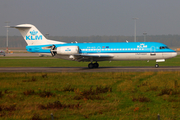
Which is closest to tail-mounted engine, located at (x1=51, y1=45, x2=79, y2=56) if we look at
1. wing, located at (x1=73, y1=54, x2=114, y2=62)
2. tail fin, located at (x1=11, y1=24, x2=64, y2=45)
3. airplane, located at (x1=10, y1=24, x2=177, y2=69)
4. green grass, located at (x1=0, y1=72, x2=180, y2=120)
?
airplane, located at (x1=10, y1=24, x2=177, y2=69)

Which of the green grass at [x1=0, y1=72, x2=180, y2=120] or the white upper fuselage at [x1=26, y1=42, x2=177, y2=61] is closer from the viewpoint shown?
the green grass at [x1=0, y1=72, x2=180, y2=120]

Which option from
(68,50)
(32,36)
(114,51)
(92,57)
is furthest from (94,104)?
(32,36)

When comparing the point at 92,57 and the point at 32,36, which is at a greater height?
the point at 32,36

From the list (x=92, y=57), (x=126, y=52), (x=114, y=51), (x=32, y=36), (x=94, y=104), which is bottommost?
(x=94, y=104)

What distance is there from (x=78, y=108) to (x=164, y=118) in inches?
170

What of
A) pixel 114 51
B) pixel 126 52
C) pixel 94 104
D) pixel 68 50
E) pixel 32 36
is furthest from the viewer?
pixel 32 36

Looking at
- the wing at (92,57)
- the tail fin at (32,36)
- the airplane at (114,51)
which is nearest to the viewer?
the wing at (92,57)

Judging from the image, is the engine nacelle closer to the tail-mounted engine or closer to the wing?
the tail-mounted engine

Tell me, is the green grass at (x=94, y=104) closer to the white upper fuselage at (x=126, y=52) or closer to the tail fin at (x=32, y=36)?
the white upper fuselage at (x=126, y=52)

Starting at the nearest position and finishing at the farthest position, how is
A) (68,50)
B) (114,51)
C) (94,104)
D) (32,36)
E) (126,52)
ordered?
1. (94,104)
2. (68,50)
3. (126,52)
4. (114,51)
5. (32,36)

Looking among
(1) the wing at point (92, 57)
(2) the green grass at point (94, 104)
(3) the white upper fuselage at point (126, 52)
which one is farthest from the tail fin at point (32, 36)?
(2) the green grass at point (94, 104)

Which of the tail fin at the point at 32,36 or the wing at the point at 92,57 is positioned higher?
the tail fin at the point at 32,36

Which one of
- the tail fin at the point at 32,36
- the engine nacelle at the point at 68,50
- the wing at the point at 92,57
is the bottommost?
the wing at the point at 92,57

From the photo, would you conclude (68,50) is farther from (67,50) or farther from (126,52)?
(126,52)
